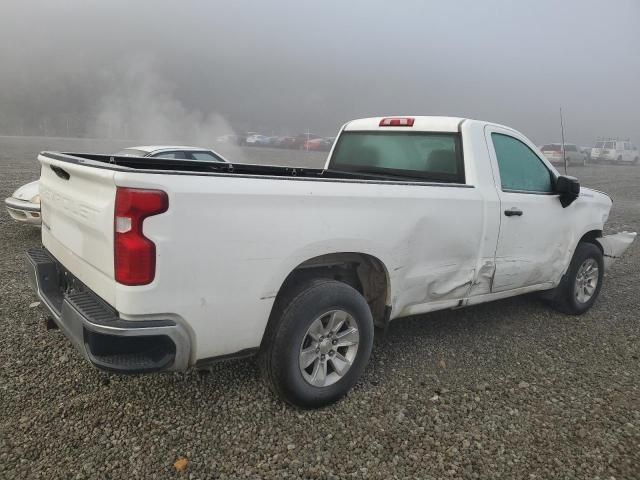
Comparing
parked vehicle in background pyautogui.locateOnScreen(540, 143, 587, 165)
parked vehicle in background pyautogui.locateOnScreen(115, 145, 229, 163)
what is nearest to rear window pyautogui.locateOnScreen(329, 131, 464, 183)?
parked vehicle in background pyautogui.locateOnScreen(115, 145, 229, 163)

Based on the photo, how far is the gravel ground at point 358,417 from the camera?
102 inches

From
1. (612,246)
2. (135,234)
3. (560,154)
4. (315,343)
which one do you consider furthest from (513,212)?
(560,154)

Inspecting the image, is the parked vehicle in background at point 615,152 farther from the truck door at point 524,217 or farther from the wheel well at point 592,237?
the truck door at point 524,217

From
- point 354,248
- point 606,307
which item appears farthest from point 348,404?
point 606,307

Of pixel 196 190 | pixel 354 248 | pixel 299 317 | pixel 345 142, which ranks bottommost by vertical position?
pixel 299 317

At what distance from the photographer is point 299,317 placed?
9.39 feet

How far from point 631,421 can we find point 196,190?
9.58ft

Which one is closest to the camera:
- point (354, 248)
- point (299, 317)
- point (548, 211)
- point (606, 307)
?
point (299, 317)

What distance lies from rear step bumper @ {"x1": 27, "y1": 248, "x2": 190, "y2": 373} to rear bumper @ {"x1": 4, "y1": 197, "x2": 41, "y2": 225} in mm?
4487

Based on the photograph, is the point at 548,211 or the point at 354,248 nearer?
the point at 354,248

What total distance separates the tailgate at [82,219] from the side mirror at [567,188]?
367 centimetres

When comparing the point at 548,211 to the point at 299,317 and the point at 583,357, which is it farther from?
the point at 299,317

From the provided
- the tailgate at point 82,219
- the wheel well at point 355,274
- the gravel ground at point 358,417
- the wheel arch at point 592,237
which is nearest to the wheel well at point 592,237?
the wheel arch at point 592,237

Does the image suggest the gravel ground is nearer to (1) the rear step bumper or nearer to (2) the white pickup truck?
(2) the white pickup truck
